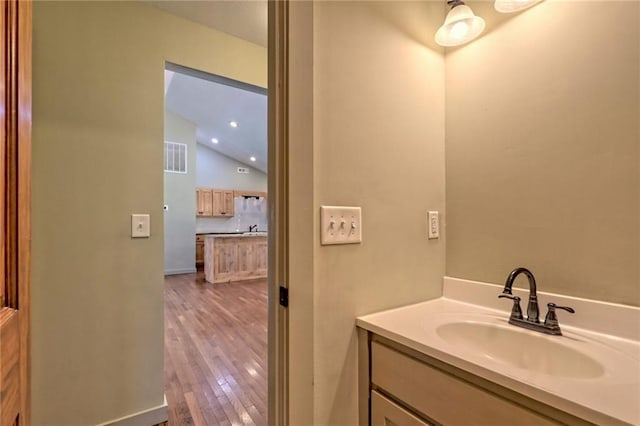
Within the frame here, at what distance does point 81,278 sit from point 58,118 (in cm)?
79

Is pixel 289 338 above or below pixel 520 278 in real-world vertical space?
below

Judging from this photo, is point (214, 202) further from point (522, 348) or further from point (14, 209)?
point (522, 348)

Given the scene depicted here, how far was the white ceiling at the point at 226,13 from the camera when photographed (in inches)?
66.6

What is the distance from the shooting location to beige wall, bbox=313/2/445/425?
36.5 inches

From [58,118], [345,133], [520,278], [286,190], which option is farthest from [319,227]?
[58,118]

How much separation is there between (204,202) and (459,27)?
25.7 ft

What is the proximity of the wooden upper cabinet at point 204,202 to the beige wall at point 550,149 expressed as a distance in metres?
7.66

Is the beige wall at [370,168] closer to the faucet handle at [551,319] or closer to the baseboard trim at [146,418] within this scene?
the faucet handle at [551,319]

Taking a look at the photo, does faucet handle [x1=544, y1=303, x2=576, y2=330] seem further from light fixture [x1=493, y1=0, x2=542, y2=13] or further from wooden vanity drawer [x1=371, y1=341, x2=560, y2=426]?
light fixture [x1=493, y1=0, x2=542, y2=13]

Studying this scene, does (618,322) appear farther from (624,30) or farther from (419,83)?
(419,83)

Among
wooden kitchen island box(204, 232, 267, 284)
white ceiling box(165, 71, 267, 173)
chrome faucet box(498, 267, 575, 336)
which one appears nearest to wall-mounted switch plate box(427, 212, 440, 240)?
chrome faucet box(498, 267, 575, 336)

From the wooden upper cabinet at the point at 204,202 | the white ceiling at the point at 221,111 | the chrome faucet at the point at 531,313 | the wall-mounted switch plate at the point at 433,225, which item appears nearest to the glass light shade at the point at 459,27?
the wall-mounted switch plate at the point at 433,225

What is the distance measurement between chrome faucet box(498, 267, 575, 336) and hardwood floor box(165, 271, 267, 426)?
58.8 inches

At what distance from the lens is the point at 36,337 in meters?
1.40
